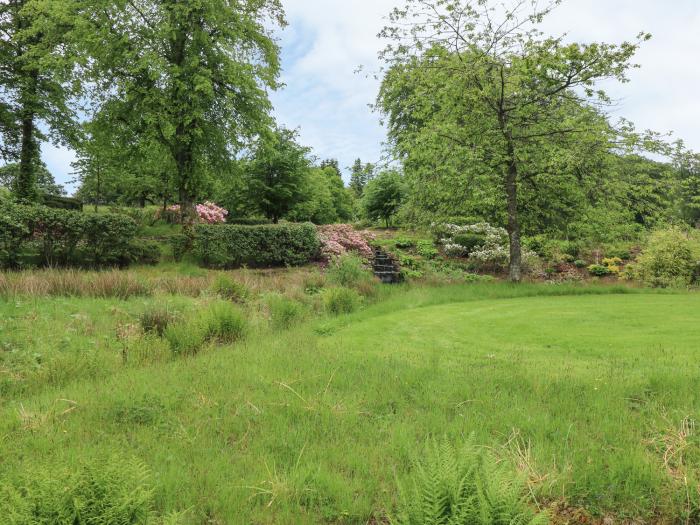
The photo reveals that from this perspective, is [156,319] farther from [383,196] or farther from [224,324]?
[383,196]

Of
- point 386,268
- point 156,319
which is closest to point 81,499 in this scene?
point 156,319

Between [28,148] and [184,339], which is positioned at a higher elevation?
[28,148]

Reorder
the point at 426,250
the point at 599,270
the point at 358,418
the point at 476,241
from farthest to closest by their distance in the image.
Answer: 1. the point at 426,250
2. the point at 476,241
3. the point at 599,270
4. the point at 358,418

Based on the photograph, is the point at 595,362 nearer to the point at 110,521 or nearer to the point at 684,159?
the point at 110,521

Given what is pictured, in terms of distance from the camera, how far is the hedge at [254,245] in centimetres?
1380

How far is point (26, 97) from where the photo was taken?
53.7 ft

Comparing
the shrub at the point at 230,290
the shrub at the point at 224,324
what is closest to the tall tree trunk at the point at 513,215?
the shrub at the point at 230,290

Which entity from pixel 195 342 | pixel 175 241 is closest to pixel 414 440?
pixel 195 342

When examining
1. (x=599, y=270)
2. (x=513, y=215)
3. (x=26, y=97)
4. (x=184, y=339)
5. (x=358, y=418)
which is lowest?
(x=358, y=418)

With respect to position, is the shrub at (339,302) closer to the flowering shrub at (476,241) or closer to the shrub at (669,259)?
the flowering shrub at (476,241)

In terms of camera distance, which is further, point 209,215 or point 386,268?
point 209,215

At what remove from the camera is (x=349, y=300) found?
9188mm

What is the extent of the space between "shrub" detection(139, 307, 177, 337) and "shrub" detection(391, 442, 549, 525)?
489cm

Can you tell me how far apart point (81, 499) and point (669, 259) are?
53.5ft
